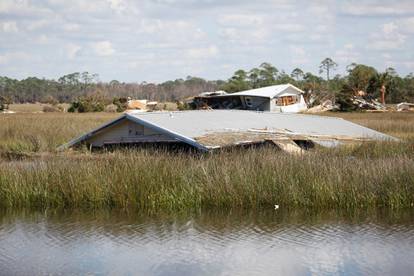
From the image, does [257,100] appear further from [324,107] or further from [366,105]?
[324,107]

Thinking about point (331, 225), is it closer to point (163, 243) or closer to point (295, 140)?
point (163, 243)

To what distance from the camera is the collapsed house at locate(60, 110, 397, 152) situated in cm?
2084

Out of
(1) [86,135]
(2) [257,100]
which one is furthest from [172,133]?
(2) [257,100]

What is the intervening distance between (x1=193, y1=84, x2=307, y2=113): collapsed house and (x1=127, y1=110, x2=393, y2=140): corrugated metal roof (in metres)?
22.4

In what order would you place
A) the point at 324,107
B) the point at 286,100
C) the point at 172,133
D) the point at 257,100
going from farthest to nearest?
the point at 324,107 < the point at 286,100 < the point at 257,100 < the point at 172,133

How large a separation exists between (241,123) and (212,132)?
280cm

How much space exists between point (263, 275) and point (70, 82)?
12637cm

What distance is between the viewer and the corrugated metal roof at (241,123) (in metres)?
22.4

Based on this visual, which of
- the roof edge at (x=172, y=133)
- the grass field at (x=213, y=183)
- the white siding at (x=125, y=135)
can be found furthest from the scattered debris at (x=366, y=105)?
the grass field at (x=213, y=183)

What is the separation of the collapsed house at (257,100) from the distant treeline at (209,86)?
16.6 ft

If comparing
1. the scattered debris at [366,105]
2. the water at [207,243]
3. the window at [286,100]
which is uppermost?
the window at [286,100]

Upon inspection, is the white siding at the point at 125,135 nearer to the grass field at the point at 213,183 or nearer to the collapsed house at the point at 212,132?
the collapsed house at the point at 212,132

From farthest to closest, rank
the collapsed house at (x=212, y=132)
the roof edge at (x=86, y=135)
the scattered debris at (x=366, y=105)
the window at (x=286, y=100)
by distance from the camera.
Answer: the scattered debris at (x=366, y=105), the window at (x=286, y=100), the roof edge at (x=86, y=135), the collapsed house at (x=212, y=132)

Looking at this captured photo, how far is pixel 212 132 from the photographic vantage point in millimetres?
21953
